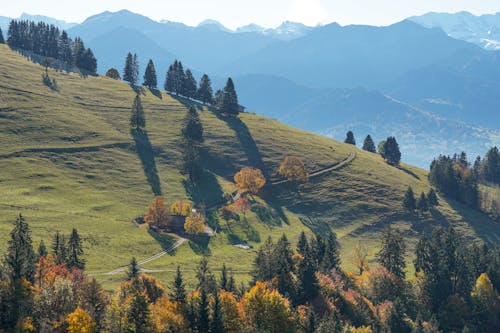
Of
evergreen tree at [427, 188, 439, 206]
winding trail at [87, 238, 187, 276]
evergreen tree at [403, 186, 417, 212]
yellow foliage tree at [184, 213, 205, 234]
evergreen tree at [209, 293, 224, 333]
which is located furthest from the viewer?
evergreen tree at [427, 188, 439, 206]

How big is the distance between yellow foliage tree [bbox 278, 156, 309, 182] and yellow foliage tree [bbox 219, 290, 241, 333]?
98598 mm

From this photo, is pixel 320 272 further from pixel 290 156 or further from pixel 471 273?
pixel 290 156

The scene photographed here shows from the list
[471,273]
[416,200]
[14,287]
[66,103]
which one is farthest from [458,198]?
[14,287]

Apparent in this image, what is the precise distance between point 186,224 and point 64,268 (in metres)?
52.2

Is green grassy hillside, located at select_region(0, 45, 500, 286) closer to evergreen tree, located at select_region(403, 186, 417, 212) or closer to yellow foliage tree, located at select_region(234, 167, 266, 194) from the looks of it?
evergreen tree, located at select_region(403, 186, 417, 212)

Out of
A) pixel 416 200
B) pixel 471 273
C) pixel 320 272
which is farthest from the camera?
pixel 416 200

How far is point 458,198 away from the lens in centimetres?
18912

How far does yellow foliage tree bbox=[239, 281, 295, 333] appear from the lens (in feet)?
259

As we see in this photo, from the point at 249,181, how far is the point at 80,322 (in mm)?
103489

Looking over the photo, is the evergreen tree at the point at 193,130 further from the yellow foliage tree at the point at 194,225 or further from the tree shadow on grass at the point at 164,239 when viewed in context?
the tree shadow on grass at the point at 164,239

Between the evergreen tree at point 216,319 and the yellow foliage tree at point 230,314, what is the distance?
1.55m

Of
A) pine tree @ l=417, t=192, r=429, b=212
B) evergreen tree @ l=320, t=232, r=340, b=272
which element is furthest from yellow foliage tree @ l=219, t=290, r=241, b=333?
pine tree @ l=417, t=192, r=429, b=212

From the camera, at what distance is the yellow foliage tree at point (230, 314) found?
249ft

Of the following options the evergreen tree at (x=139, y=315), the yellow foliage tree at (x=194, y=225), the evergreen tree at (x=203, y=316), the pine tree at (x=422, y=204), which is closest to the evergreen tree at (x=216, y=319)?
the evergreen tree at (x=203, y=316)
